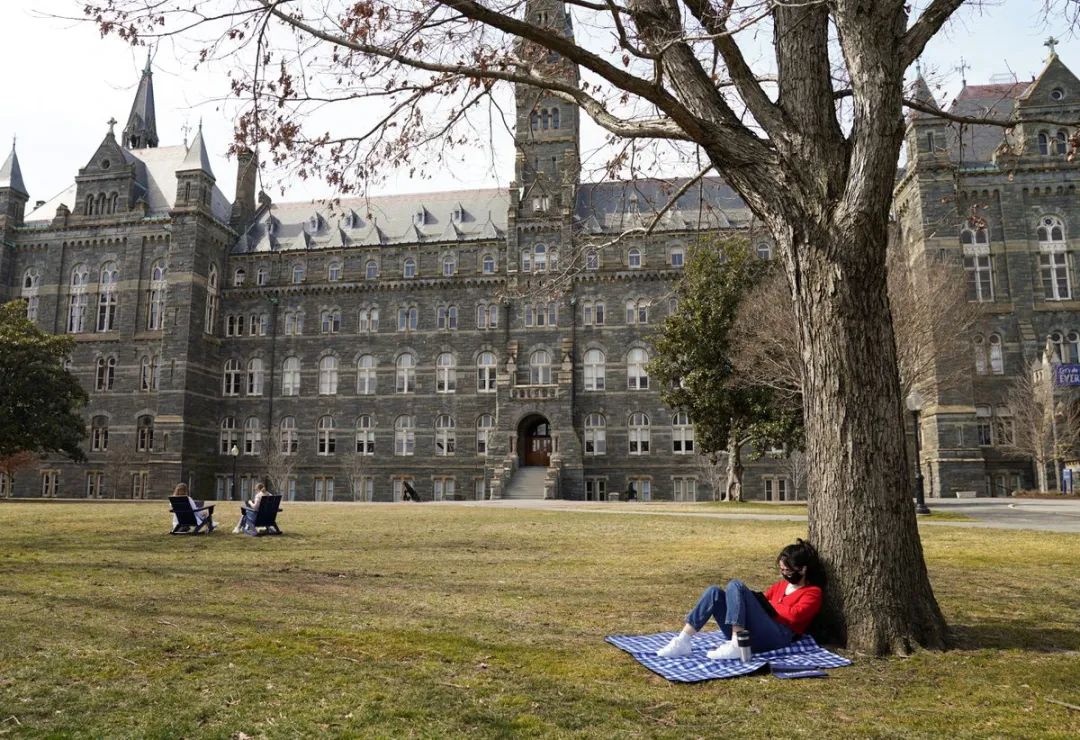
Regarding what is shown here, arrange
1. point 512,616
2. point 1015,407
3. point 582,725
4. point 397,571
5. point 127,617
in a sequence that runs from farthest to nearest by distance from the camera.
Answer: point 1015,407, point 397,571, point 512,616, point 127,617, point 582,725

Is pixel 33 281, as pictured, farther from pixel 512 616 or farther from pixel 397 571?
pixel 512 616

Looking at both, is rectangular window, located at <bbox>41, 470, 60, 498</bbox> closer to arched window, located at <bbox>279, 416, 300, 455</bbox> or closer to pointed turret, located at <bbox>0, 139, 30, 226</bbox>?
arched window, located at <bbox>279, 416, 300, 455</bbox>

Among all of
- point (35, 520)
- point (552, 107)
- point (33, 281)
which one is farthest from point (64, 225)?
point (35, 520)

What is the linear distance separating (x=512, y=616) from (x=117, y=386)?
154ft

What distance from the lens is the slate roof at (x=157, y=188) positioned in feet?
163

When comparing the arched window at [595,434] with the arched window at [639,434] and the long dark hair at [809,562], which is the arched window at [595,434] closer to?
the arched window at [639,434]

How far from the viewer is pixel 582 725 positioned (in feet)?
14.6

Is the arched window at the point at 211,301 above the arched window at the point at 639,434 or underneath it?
above

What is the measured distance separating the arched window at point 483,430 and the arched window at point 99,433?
22215 millimetres

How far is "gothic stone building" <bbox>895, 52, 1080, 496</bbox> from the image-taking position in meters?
38.0

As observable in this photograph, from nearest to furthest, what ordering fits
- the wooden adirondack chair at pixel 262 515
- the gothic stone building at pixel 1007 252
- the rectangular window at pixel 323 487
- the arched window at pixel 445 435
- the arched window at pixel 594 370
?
the wooden adirondack chair at pixel 262 515 → the gothic stone building at pixel 1007 252 → the arched window at pixel 594 370 → the arched window at pixel 445 435 → the rectangular window at pixel 323 487

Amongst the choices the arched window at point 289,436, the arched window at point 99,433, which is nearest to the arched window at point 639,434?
the arched window at point 289,436

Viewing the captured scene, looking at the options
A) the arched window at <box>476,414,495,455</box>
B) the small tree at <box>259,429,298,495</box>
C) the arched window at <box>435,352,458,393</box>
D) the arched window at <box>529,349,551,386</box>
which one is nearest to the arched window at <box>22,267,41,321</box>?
the small tree at <box>259,429,298,495</box>

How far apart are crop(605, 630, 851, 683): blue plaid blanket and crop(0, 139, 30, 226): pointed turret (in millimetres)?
56130
